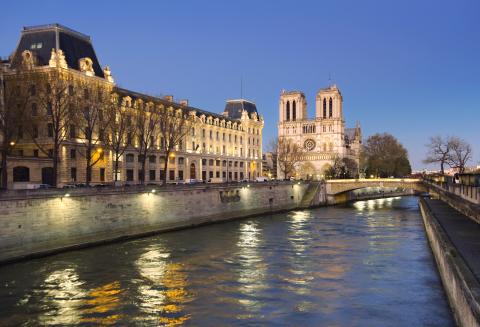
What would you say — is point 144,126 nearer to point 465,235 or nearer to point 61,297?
point 61,297

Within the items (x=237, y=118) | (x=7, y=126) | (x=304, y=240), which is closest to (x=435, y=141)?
(x=237, y=118)

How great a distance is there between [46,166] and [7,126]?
17.7 metres

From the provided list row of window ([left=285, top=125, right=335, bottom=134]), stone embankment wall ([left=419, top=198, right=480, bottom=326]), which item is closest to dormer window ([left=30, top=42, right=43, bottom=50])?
stone embankment wall ([left=419, top=198, right=480, bottom=326])

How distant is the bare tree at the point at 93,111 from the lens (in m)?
60.3

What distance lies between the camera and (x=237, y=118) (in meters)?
125

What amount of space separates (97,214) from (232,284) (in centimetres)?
2147

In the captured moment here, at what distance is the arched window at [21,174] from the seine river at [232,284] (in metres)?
22.6

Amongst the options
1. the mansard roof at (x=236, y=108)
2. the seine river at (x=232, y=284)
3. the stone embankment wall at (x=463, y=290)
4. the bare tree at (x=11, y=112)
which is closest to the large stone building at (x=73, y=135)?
the bare tree at (x=11, y=112)

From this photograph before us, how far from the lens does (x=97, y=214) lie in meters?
46.5

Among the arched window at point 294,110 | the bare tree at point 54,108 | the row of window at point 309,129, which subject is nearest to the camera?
the bare tree at point 54,108

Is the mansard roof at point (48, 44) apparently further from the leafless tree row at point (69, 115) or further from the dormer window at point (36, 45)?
Answer: the leafless tree row at point (69, 115)

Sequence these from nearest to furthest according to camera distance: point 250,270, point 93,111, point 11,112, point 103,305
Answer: point 103,305
point 250,270
point 11,112
point 93,111

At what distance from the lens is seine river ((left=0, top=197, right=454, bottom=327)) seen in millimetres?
23672

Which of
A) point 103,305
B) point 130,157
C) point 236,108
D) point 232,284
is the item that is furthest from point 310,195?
point 103,305
